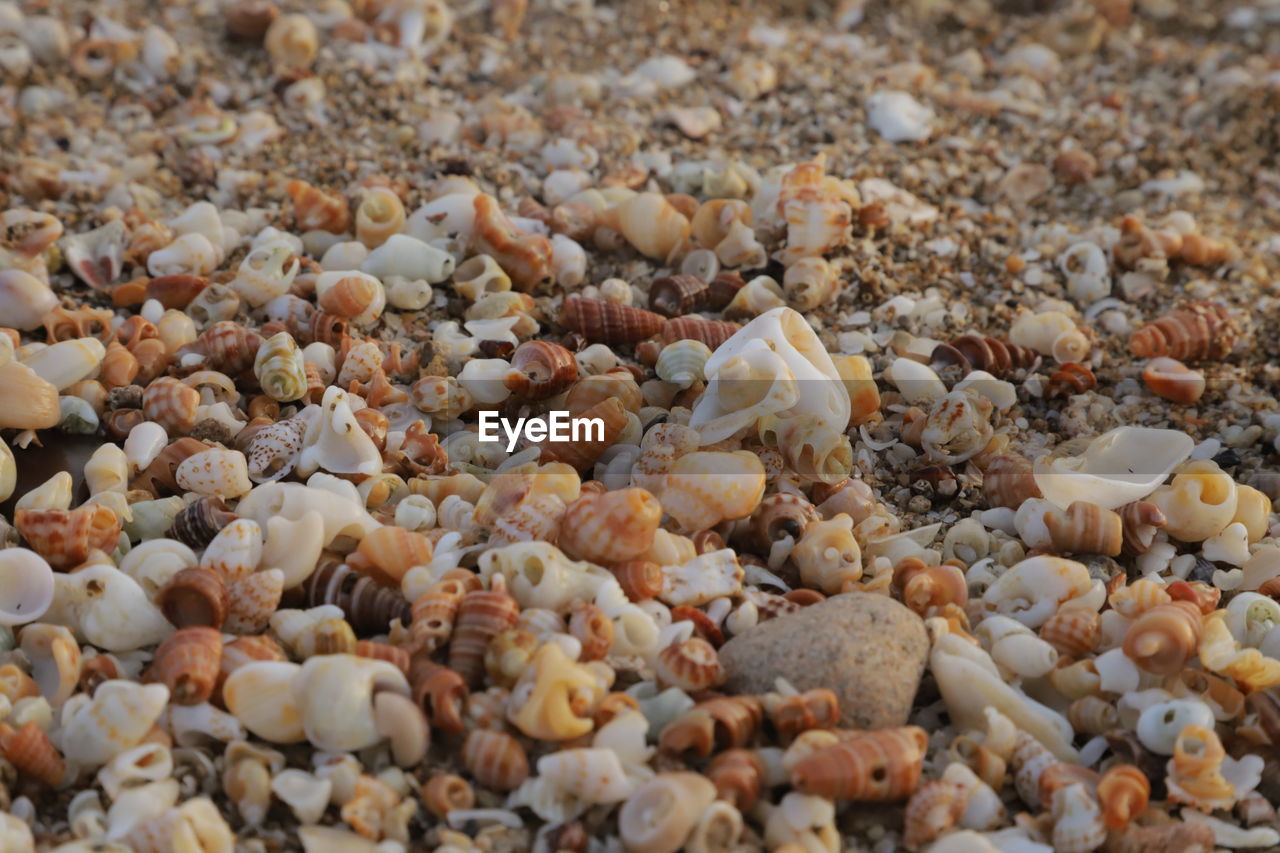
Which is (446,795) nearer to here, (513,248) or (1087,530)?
(1087,530)

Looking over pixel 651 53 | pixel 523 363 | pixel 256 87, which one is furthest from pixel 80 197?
pixel 651 53

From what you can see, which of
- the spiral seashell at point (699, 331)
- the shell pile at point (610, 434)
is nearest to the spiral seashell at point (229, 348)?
the shell pile at point (610, 434)

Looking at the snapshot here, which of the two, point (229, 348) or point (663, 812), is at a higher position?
point (229, 348)

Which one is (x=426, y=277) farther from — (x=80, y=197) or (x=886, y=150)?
(x=886, y=150)

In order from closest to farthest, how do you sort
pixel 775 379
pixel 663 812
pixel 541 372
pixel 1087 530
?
pixel 663 812
pixel 1087 530
pixel 775 379
pixel 541 372

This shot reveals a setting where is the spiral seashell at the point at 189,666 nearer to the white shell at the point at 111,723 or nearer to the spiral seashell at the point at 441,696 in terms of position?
the white shell at the point at 111,723

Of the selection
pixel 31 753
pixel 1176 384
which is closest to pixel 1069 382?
pixel 1176 384

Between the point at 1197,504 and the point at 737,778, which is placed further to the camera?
the point at 1197,504

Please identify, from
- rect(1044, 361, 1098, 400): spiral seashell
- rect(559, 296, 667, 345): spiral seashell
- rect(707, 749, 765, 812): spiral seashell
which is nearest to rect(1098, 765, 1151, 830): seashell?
rect(707, 749, 765, 812): spiral seashell
